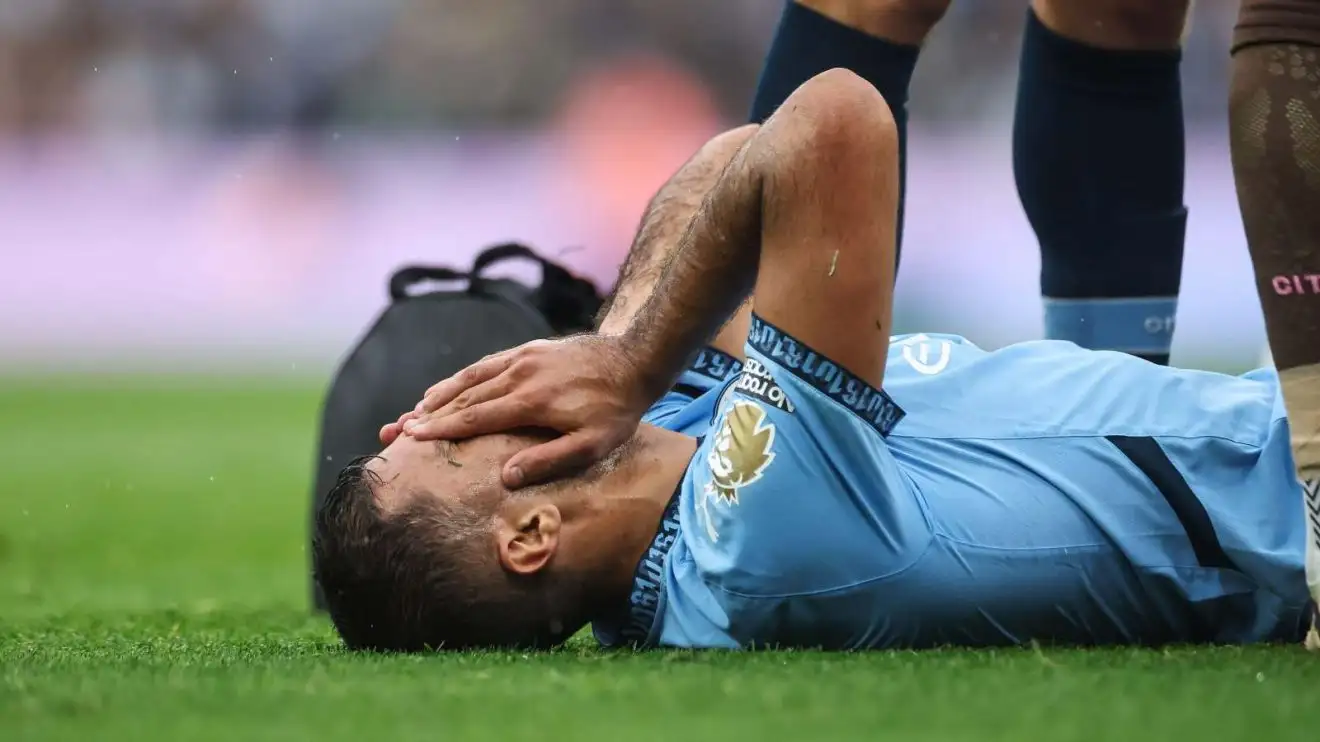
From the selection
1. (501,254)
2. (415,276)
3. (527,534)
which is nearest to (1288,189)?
(527,534)

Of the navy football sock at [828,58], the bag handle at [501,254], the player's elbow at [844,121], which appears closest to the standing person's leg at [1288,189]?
the player's elbow at [844,121]

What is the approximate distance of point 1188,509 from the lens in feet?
8.38

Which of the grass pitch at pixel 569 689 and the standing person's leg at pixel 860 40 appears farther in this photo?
the standing person's leg at pixel 860 40

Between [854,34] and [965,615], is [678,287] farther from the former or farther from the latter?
[854,34]

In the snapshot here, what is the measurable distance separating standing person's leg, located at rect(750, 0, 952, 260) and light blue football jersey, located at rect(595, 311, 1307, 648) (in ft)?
2.65

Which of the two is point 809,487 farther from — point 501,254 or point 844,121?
point 501,254

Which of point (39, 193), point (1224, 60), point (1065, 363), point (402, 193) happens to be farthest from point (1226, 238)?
point (1065, 363)

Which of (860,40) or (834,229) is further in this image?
(860,40)

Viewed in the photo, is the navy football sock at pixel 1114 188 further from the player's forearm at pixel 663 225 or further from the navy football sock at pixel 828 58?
the player's forearm at pixel 663 225

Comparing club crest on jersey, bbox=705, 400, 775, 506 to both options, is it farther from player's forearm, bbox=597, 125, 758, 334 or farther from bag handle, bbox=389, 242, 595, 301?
bag handle, bbox=389, 242, 595, 301

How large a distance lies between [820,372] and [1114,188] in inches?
52.2

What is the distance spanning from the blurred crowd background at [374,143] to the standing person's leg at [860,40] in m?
9.14

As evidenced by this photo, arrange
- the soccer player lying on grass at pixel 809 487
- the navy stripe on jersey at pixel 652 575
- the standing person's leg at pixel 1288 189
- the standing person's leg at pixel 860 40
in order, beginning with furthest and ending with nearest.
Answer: the standing person's leg at pixel 860 40 → the navy stripe on jersey at pixel 652 575 → the soccer player lying on grass at pixel 809 487 → the standing person's leg at pixel 1288 189

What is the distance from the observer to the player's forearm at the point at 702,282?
2502 mm
